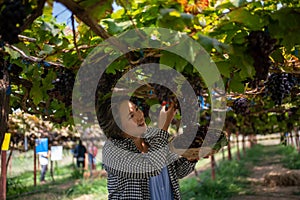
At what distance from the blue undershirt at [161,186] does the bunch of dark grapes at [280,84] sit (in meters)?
1.20

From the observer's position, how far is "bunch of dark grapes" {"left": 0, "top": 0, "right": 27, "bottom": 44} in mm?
1329

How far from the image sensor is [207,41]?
152 centimetres

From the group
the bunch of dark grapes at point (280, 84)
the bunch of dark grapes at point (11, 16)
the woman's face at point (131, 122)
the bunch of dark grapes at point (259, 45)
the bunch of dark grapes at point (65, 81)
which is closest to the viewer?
the bunch of dark grapes at point (11, 16)

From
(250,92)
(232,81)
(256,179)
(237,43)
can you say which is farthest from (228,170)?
(237,43)

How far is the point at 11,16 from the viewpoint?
1.33 meters

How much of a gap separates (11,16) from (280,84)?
7.52 feet

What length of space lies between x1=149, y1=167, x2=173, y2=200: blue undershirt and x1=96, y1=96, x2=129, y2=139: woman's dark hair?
1.14 ft

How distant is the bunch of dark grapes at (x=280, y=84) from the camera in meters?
3.07

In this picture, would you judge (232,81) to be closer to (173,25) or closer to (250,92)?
(250,92)

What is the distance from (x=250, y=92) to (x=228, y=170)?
917cm

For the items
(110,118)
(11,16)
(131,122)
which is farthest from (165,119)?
(11,16)

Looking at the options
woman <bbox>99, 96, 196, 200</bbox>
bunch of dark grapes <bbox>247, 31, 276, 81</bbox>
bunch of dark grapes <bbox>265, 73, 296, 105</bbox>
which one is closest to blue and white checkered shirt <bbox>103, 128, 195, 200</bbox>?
woman <bbox>99, 96, 196, 200</bbox>

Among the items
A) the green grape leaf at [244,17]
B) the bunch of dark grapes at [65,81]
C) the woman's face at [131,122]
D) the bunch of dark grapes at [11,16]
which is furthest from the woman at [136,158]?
the bunch of dark grapes at [11,16]

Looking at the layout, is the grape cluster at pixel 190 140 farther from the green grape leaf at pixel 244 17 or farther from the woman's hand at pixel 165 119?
the green grape leaf at pixel 244 17
